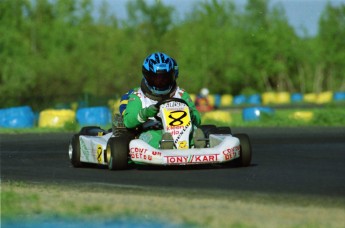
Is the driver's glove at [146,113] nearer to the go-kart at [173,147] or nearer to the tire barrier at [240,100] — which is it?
the go-kart at [173,147]

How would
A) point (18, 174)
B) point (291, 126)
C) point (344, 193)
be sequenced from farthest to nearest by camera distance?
point (291, 126)
point (18, 174)
point (344, 193)

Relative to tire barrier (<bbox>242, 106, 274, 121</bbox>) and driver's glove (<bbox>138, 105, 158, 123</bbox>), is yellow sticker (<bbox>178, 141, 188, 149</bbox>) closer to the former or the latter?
driver's glove (<bbox>138, 105, 158, 123</bbox>)

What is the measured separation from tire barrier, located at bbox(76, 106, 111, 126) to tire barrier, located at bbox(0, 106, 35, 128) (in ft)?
4.71

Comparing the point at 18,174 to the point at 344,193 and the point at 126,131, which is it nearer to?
the point at 126,131

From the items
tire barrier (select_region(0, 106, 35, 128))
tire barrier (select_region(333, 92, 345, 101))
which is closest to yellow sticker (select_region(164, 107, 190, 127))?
tire barrier (select_region(0, 106, 35, 128))

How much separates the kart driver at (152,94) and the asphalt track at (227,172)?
0.53 meters

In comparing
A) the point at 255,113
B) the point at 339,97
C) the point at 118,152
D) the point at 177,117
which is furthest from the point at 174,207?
the point at 339,97

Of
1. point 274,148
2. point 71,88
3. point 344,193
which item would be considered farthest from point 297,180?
point 71,88

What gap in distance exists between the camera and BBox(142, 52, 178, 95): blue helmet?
11750 mm

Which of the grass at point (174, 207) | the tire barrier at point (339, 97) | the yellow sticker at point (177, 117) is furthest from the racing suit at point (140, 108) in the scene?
the tire barrier at point (339, 97)

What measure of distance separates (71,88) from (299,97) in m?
25.7

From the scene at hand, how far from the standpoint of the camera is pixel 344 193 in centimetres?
847

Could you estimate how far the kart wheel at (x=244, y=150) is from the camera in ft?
37.4

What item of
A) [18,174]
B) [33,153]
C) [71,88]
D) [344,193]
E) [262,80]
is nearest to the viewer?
[344,193]
